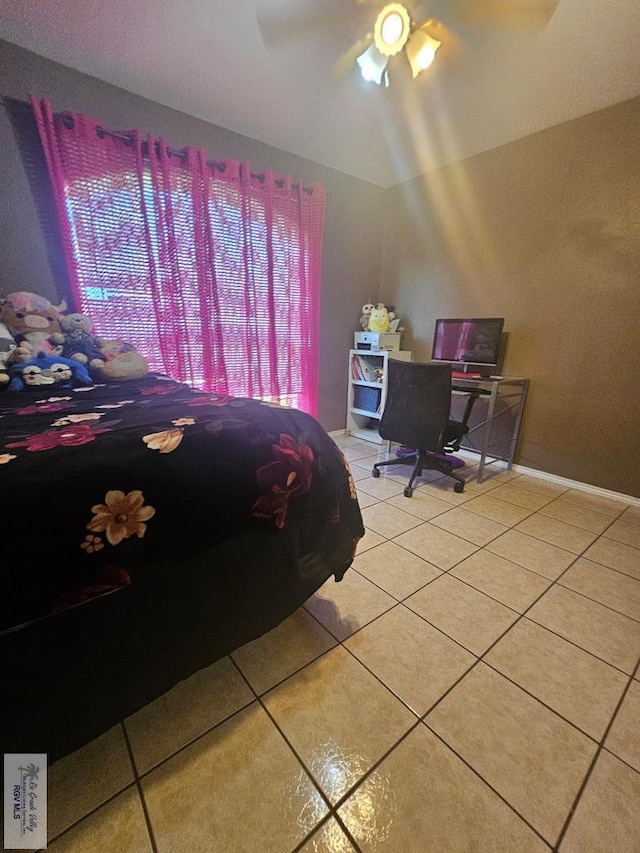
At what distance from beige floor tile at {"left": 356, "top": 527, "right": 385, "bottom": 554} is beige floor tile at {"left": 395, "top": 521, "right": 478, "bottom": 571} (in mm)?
103

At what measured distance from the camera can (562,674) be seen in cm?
108

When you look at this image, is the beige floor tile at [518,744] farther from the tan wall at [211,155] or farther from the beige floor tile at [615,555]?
the tan wall at [211,155]

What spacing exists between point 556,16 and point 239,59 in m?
1.53

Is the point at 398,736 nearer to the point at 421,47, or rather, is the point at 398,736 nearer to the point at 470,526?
the point at 470,526

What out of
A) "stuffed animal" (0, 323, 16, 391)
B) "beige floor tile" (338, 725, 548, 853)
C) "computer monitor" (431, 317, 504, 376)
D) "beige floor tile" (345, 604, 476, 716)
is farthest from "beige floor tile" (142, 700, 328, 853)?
"computer monitor" (431, 317, 504, 376)

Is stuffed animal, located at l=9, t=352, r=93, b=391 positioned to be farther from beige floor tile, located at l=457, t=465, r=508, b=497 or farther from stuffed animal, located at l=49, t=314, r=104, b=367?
beige floor tile, located at l=457, t=465, r=508, b=497

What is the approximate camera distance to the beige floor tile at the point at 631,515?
2.04 metres

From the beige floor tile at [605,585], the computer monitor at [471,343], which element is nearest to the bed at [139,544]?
the beige floor tile at [605,585]

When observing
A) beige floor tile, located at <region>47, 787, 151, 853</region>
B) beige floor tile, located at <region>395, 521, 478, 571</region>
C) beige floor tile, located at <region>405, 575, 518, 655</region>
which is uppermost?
beige floor tile, located at <region>47, 787, 151, 853</region>

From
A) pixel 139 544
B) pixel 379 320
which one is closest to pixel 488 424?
pixel 379 320

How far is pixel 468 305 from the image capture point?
9.48ft

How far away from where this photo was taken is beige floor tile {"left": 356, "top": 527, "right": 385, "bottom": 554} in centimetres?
170

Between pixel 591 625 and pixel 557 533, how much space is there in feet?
2.32

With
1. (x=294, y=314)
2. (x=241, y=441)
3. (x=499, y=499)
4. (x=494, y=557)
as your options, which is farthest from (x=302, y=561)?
(x=294, y=314)
